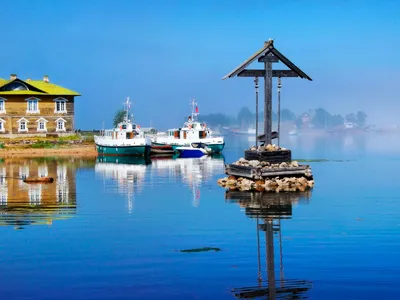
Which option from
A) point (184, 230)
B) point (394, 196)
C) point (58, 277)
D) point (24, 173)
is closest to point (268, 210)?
point (184, 230)

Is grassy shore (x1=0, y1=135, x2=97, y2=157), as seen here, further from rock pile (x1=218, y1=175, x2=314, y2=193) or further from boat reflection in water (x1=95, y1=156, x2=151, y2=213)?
rock pile (x1=218, y1=175, x2=314, y2=193)

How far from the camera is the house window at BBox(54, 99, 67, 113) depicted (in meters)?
87.2

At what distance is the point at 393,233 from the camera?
19.0 metres

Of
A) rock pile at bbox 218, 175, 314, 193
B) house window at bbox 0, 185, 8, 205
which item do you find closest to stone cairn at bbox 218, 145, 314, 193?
rock pile at bbox 218, 175, 314, 193

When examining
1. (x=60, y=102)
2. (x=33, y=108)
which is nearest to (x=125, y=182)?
(x=33, y=108)

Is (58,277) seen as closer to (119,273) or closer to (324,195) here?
(119,273)

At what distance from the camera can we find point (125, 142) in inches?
2992

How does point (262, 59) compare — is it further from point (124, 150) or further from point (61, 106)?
point (61, 106)

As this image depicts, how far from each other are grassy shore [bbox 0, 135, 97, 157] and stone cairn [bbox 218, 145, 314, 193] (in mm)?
48646

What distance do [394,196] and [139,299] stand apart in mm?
21108

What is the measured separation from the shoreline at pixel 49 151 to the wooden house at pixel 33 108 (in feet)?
18.9

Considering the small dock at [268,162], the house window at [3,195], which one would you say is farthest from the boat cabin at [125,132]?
the small dock at [268,162]

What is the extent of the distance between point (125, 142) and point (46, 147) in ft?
39.0

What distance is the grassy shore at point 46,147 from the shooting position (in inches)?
3095
